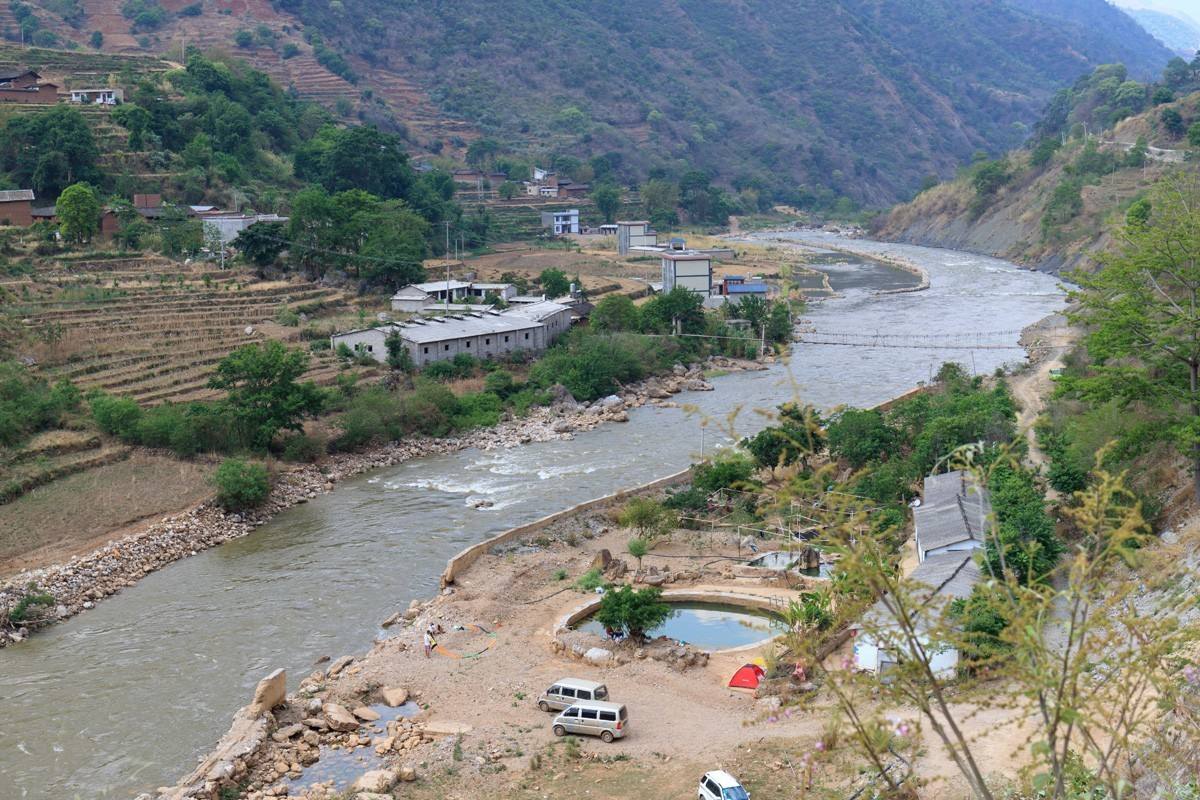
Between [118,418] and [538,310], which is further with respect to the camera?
[538,310]

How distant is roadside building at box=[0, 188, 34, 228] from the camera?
123 feet

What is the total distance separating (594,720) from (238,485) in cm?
1211

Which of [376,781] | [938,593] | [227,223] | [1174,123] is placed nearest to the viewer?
[376,781]

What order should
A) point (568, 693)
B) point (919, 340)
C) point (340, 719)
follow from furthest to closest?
point (919, 340) < point (340, 719) < point (568, 693)

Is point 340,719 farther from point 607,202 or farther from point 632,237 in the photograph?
point 607,202

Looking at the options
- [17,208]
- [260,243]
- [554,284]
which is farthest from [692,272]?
[17,208]

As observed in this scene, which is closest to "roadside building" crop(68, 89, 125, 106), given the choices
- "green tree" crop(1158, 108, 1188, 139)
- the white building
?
the white building

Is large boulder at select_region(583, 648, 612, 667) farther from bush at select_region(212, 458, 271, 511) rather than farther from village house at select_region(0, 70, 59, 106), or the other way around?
village house at select_region(0, 70, 59, 106)

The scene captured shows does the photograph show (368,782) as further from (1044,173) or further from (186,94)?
(1044,173)

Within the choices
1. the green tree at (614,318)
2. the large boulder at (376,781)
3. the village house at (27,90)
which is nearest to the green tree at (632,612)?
the large boulder at (376,781)

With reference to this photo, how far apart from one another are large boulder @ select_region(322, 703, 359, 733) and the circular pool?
4010 mm

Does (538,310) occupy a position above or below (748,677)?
above

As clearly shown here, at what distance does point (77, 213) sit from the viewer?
36125 millimetres

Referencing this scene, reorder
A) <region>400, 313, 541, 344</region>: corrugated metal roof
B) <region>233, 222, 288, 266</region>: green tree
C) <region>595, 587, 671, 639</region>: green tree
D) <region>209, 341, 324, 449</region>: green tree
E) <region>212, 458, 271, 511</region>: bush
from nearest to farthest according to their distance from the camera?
1. <region>595, 587, 671, 639</region>: green tree
2. <region>212, 458, 271, 511</region>: bush
3. <region>209, 341, 324, 449</region>: green tree
4. <region>400, 313, 541, 344</region>: corrugated metal roof
5. <region>233, 222, 288, 266</region>: green tree
